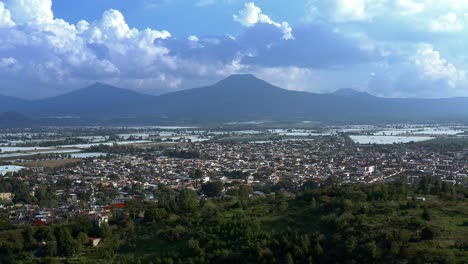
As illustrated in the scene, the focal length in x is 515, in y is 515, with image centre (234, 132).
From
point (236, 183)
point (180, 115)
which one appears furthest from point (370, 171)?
point (180, 115)

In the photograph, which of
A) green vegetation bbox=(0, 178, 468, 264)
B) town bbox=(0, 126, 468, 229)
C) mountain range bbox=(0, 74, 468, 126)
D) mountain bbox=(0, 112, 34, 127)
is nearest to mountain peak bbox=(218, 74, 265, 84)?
mountain range bbox=(0, 74, 468, 126)

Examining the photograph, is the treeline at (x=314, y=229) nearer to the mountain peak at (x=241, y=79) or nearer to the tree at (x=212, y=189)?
the tree at (x=212, y=189)

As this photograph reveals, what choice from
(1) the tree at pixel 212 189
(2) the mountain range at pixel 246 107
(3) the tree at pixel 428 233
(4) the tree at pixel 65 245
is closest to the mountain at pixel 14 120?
(2) the mountain range at pixel 246 107

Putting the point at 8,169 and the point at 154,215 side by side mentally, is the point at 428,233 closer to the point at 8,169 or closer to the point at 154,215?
the point at 154,215

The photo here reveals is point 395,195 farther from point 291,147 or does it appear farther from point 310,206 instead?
point 291,147

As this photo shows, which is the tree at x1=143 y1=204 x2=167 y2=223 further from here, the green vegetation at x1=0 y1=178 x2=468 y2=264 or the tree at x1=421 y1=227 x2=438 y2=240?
the tree at x1=421 y1=227 x2=438 y2=240

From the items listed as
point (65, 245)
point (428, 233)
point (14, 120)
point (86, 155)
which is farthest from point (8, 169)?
point (14, 120)
